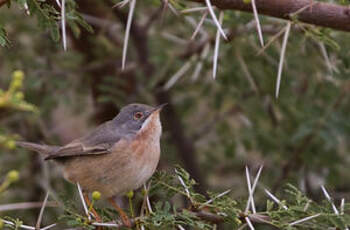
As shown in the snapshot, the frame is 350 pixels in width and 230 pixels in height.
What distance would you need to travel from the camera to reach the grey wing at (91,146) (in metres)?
3.99

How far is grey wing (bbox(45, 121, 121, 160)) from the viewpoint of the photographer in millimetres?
3990

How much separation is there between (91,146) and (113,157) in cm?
18

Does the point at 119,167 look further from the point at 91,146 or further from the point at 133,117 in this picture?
the point at 133,117

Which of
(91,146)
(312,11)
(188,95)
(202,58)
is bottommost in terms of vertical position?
(188,95)

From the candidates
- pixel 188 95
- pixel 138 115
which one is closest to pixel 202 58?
pixel 138 115

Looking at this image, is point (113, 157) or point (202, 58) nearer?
point (113, 157)

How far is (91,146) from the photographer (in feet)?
13.1

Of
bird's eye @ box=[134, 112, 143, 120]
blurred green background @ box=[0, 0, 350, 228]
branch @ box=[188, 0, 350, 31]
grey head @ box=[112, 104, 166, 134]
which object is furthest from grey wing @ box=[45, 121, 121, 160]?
branch @ box=[188, 0, 350, 31]

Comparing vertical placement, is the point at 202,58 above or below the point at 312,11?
below

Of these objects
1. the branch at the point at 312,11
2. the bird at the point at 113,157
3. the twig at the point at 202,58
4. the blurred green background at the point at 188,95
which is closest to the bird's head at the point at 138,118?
the bird at the point at 113,157

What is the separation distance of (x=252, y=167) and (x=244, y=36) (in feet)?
6.35

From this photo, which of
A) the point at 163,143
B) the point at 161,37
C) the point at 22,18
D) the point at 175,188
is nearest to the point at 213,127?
the point at 163,143

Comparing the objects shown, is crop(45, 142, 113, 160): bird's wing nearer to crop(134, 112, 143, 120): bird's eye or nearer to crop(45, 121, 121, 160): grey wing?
crop(45, 121, 121, 160): grey wing

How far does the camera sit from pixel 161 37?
18.7 ft
